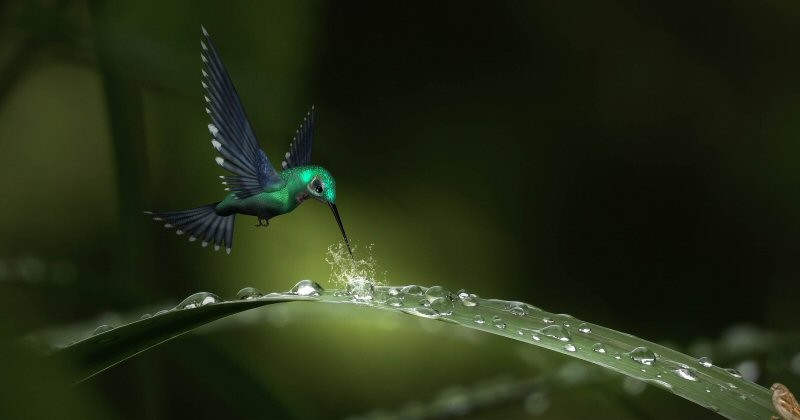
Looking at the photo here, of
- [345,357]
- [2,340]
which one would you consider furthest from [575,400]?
[2,340]

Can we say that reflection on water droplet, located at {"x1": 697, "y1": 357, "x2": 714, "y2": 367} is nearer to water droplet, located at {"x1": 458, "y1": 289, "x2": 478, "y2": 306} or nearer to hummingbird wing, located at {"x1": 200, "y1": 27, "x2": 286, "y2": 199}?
water droplet, located at {"x1": 458, "y1": 289, "x2": 478, "y2": 306}

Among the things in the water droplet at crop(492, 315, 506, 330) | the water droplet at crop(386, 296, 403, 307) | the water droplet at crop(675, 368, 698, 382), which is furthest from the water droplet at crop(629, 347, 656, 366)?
the water droplet at crop(386, 296, 403, 307)

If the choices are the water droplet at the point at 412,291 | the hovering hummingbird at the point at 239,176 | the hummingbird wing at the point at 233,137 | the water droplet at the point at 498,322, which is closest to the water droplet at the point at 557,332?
the water droplet at the point at 498,322

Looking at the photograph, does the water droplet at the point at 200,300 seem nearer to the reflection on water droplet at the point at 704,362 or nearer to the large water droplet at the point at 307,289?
the large water droplet at the point at 307,289

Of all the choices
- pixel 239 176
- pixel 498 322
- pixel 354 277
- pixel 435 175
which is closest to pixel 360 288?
pixel 354 277

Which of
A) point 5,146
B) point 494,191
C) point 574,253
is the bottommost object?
point 574,253

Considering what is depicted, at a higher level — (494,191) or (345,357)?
(494,191)

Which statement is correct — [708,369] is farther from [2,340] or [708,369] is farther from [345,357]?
[345,357]
